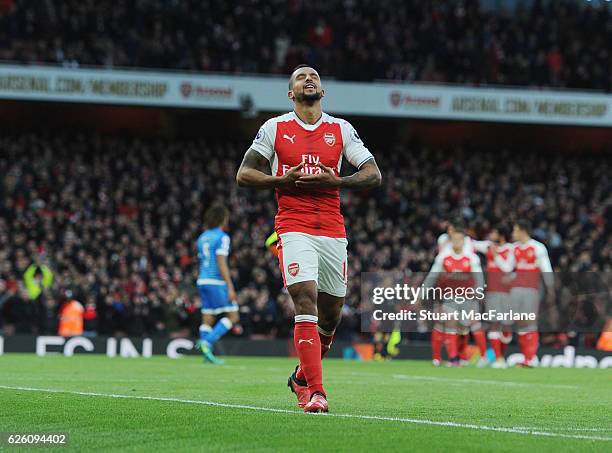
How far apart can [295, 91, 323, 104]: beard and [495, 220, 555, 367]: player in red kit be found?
10.8 meters

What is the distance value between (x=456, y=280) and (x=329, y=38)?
53.6ft

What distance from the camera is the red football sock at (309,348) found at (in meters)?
7.54

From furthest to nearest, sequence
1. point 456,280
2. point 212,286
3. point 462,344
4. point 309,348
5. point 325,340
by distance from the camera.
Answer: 1. point 462,344
2. point 456,280
3. point 212,286
4. point 325,340
5. point 309,348

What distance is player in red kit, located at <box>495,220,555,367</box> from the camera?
18.1 meters

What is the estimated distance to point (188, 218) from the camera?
29906 mm

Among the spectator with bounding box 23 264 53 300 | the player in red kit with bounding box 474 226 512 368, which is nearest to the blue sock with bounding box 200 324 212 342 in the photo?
the player in red kit with bounding box 474 226 512 368

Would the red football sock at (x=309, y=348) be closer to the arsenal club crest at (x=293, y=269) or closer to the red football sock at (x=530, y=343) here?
the arsenal club crest at (x=293, y=269)

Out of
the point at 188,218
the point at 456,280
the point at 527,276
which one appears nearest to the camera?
the point at 456,280

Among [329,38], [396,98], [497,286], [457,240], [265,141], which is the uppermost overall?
[329,38]

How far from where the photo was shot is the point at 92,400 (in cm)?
832

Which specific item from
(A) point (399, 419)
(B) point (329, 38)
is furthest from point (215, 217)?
(B) point (329, 38)

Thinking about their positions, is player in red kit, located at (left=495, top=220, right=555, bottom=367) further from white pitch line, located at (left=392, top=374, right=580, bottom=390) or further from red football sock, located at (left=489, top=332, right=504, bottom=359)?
white pitch line, located at (left=392, top=374, right=580, bottom=390)

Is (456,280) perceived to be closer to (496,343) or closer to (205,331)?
(496,343)

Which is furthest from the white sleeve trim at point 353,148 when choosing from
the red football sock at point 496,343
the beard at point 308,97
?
the red football sock at point 496,343
